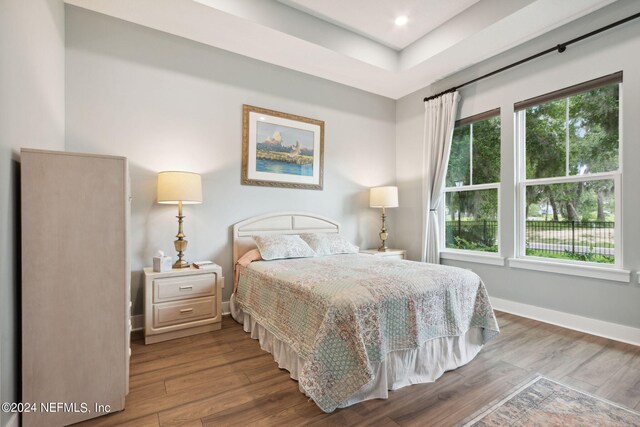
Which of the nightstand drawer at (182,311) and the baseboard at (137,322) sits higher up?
the nightstand drawer at (182,311)

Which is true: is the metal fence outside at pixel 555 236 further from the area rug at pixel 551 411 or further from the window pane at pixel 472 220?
the area rug at pixel 551 411

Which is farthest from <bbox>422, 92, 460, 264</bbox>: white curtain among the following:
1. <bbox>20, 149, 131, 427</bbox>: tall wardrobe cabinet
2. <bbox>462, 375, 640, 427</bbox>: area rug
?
<bbox>20, 149, 131, 427</bbox>: tall wardrobe cabinet

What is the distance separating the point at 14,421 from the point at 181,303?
127 centimetres

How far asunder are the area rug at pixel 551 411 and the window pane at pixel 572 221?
1608 mm

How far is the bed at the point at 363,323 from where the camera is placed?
1.66 m

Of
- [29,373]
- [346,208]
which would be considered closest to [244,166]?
[346,208]

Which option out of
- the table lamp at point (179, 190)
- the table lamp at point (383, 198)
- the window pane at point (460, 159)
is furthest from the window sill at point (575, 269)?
the table lamp at point (179, 190)

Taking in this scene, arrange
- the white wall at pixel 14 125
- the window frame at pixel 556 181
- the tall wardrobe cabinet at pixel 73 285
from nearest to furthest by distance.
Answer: the white wall at pixel 14 125 → the tall wardrobe cabinet at pixel 73 285 → the window frame at pixel 556 181

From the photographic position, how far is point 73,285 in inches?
62.3

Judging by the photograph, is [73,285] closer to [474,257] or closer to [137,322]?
[137,322]

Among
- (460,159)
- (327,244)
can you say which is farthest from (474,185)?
(327,244)

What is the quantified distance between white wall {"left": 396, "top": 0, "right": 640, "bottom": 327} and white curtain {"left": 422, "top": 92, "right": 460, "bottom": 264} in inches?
8.7

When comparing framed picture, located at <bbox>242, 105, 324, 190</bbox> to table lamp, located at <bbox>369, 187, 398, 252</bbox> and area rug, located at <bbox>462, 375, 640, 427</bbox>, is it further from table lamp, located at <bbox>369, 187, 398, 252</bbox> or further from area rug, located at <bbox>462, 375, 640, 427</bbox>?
area rug, located at <bbox>462, 375, 640, 427</bbox>

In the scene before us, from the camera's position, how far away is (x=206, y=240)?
10.6 ft
